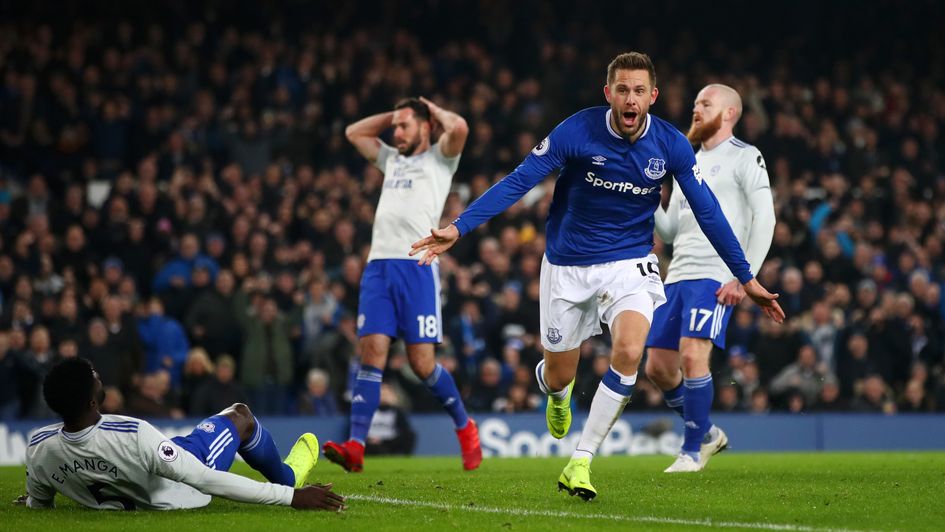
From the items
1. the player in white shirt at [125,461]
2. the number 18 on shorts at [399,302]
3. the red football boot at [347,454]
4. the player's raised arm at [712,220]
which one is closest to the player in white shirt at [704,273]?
the player's raised arm at [712,220]

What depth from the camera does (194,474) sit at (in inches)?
274

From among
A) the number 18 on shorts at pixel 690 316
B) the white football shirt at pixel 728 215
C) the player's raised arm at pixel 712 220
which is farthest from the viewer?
the white football shirt at pixel 728 215

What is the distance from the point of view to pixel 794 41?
28.3 metres

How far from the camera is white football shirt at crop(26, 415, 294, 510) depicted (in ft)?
22.9

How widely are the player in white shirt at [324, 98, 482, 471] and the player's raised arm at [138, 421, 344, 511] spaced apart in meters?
4.36

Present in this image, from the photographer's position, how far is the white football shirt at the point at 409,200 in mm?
11750

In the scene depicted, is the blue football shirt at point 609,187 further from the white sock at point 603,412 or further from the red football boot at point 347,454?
the red football boot at point 347,454

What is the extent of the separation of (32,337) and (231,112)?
6.71 m

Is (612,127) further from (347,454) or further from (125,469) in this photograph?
(347,454)

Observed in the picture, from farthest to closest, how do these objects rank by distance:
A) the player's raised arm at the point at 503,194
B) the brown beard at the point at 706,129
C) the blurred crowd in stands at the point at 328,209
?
the blurred crowd in stands at the point at 328,209 → the brown beard at the point at 706,129 → the player's raised arm at the point at 503,194

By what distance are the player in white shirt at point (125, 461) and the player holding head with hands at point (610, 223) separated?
1822 mm

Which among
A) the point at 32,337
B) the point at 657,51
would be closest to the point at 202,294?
the point at 32,337

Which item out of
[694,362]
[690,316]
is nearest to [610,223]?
[690,316]

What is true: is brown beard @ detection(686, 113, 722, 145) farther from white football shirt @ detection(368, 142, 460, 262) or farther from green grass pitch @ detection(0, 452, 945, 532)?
green grass pitch @ detection(0, 452, 945, 532)
